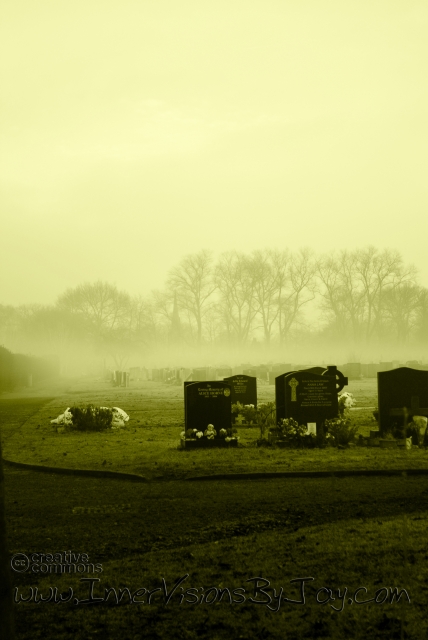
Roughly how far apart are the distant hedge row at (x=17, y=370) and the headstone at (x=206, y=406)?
95.8ft

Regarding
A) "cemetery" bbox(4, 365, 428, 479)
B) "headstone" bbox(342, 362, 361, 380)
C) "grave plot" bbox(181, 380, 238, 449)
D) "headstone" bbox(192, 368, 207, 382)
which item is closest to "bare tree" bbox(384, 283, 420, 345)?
"headstone" bbox(342, 362, 361, 380)

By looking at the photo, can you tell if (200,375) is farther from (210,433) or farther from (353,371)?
(210,433)

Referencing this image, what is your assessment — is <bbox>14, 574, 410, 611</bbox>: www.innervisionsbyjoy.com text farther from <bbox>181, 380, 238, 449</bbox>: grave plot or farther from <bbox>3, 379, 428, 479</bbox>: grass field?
<bbox>181, 380, 238, 449</bbox>: grave plot

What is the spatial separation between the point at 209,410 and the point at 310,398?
220 cm

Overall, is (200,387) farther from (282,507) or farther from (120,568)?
(120,568)

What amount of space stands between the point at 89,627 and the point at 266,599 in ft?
3.97

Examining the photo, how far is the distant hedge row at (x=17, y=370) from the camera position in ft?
137

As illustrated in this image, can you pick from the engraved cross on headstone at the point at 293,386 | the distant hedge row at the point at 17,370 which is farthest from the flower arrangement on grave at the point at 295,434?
the distant hedge row at the point at 17,370

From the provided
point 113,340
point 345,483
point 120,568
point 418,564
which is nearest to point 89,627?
point 120,568

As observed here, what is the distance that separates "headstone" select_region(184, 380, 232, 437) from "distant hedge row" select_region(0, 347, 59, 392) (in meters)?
29.2

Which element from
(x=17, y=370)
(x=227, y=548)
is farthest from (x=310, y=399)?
(x=17, y=370)

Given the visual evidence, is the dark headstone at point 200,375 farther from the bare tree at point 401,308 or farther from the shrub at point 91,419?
the bare tree at point 401,308

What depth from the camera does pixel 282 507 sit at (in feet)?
25.6

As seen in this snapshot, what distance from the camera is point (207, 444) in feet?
45.3
